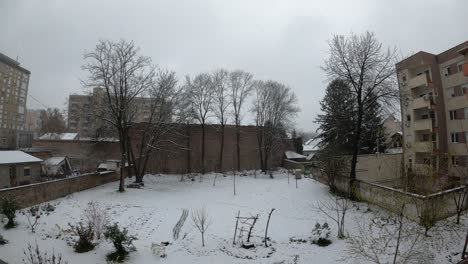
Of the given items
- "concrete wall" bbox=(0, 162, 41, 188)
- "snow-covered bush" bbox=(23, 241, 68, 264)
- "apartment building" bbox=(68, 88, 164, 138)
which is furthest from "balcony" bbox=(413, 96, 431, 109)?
"concrete wall" bbox=(0, 162, 41, 188)

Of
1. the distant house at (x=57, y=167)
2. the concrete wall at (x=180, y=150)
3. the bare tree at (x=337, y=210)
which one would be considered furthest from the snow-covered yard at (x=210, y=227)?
the distant house at (x=57, y=167)

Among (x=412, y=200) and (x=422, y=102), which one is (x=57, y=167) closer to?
(x=412, y=200)

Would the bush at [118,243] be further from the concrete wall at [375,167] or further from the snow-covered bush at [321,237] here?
the concrete wall at [375,167]

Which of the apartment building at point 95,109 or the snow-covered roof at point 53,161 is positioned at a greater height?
the apartment building at point 95,109

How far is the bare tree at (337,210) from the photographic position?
11039 millimetres

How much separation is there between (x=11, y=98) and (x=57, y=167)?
26.0m

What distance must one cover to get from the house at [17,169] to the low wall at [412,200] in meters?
25.2

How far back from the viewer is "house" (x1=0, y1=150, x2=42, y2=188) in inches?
782

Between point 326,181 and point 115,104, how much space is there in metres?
18.7

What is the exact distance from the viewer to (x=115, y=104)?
68.4ft

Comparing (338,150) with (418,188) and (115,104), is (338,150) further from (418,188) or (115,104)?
(115,104)

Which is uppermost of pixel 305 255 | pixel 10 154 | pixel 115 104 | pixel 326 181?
pixel 115 104

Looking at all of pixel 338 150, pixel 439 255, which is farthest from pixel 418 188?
pixel 338 150

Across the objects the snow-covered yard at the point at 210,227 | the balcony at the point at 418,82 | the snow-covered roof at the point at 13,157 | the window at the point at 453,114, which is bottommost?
the snow-covered yard at the point at 210,227
